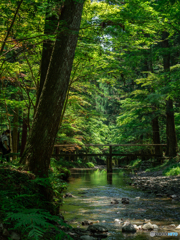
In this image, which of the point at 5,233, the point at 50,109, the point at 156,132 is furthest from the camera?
the point at 156,132

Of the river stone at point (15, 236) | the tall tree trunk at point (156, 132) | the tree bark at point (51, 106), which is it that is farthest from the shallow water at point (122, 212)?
the tall tree trunk at point (156, 132)

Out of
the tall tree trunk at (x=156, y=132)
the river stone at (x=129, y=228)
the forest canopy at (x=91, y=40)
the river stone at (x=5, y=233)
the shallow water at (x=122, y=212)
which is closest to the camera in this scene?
the river stone at (x=5, y=233)

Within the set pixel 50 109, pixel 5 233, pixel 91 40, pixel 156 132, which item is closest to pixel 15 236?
pixel 5 233

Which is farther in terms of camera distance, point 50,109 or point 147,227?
point 50,109

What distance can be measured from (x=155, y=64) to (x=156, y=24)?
11.0m

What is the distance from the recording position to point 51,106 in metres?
4.16

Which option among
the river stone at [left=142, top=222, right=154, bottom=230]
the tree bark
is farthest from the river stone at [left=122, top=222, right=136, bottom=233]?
the tree bark

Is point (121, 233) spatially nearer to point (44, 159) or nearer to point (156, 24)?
point (44, 159)

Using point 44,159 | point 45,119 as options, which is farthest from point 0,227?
point 45,119

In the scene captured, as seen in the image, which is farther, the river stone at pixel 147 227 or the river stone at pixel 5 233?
the river stone at pixel 147 227

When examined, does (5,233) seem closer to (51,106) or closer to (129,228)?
(129,228)

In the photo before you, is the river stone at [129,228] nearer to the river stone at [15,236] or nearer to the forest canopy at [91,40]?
the river stone at [15,236]

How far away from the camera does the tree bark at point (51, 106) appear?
13.4ft

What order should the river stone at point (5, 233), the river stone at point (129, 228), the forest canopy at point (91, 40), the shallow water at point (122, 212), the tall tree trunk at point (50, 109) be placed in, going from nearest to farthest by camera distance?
the river stone at point (5, 233) < the river stone at point (129, 228) < the shallow water at point (122, 212) < the tall tree trunk at point (50, 109) < the forest canopy at point (91, 40)
